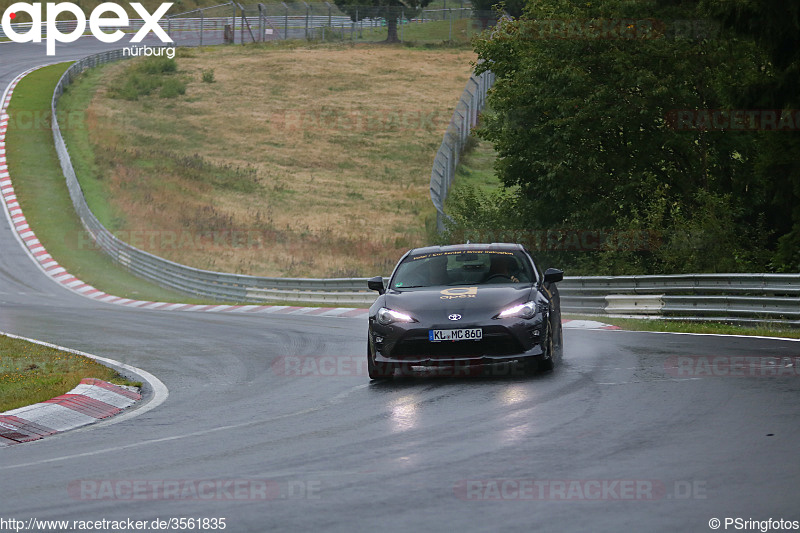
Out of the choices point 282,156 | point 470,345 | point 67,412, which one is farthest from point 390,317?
point 282,156

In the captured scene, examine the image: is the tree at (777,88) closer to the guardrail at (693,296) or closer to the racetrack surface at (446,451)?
the guardrail at (693,296)

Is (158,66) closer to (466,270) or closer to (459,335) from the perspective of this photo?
(466,270)

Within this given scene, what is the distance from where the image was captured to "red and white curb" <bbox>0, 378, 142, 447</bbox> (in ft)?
32.3

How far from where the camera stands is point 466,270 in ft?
44.5

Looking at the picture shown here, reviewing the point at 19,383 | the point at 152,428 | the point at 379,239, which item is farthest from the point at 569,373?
the point at 379,239

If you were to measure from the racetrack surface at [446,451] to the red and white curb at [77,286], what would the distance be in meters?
7.92

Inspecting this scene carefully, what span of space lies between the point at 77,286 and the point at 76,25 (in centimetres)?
6264

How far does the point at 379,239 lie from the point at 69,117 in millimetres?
27685

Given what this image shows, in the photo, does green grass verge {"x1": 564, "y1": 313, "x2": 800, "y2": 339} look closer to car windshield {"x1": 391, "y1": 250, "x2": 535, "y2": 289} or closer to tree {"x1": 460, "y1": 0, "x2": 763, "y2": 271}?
tree {"x1": 460, "y1": 0, "x2": 763, "y2": 271}

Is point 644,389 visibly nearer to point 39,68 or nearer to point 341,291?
point 341,291

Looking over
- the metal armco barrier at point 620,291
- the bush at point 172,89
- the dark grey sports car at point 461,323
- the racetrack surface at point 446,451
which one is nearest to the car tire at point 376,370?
the dark grey sports car at point 461,323

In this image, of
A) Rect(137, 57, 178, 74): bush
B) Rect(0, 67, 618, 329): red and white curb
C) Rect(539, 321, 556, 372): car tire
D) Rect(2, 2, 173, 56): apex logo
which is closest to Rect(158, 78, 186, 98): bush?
Rect(137, 57, 178, 74): bush

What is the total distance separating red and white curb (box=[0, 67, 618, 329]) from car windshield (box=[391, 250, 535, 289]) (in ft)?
18.9

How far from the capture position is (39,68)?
72875 millimetres
